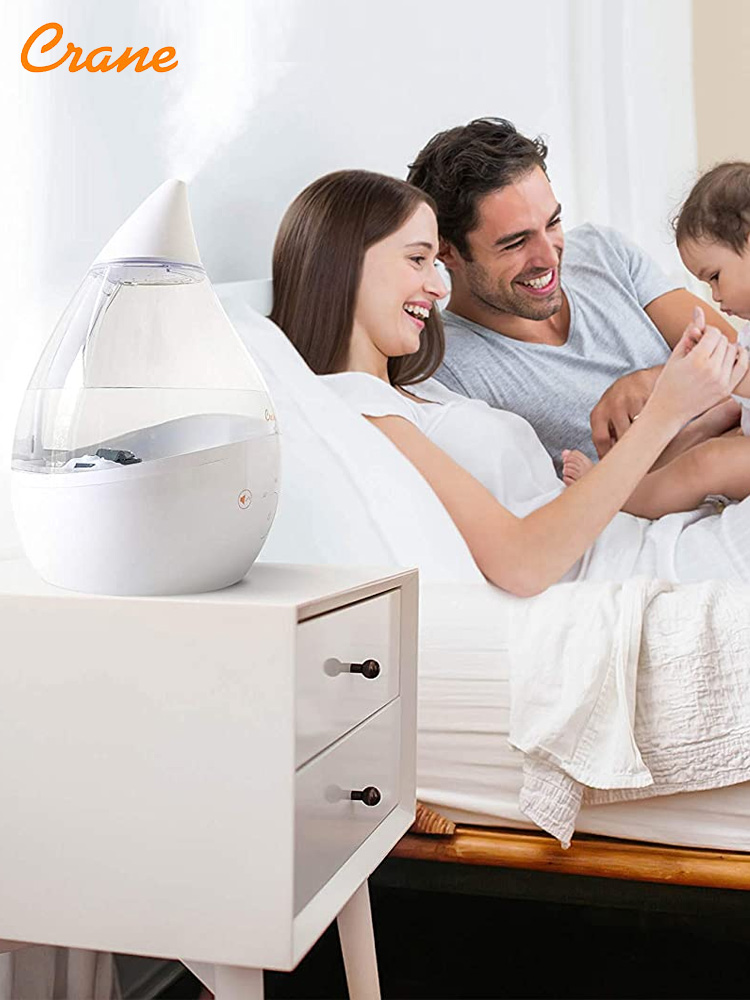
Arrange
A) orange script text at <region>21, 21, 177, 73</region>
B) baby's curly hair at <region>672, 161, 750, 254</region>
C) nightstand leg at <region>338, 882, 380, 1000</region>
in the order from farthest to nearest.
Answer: baby's curly hair at <region>672, 161, 750, 254</region>, orange script text at <region>21, 21, 177, 73</region>, nightstand leg at <region>338, 882, 380, 1000</region>

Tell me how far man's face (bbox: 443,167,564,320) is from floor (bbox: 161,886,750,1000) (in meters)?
0.85

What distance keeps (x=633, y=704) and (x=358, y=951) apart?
39 centimetres

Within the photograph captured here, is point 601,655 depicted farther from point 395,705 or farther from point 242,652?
point 242,652

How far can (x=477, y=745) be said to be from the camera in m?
1.30

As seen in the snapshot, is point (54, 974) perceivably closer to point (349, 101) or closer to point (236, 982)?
point (236, 982)

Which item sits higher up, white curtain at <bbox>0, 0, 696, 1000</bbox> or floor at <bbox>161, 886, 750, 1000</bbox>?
white curtain at <bbox>0, 0, 696, 1000</bbox>

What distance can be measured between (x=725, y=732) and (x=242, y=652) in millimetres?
620

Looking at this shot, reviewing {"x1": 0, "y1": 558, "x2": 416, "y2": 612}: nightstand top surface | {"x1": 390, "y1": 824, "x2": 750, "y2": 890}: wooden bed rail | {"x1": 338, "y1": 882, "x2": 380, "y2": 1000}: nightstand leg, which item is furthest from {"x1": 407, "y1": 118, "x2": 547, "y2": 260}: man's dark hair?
{"x1": 338, "y1": 882, "x2": 380, "y2": 1000}: nightstand leg

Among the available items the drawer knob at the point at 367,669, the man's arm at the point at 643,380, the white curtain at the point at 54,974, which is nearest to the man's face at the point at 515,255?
the man's arm at the point at 643,380

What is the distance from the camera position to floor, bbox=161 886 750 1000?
4.99 ft

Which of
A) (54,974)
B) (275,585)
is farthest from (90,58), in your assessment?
(54,974)

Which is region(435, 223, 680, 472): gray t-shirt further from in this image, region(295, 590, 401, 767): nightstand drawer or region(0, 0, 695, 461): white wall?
region(295, 590, 401, 767): nightstand drawer

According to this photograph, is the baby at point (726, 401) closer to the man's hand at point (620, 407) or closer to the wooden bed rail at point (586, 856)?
the man's hand at point (620, 407)

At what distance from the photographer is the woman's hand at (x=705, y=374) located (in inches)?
58.9
